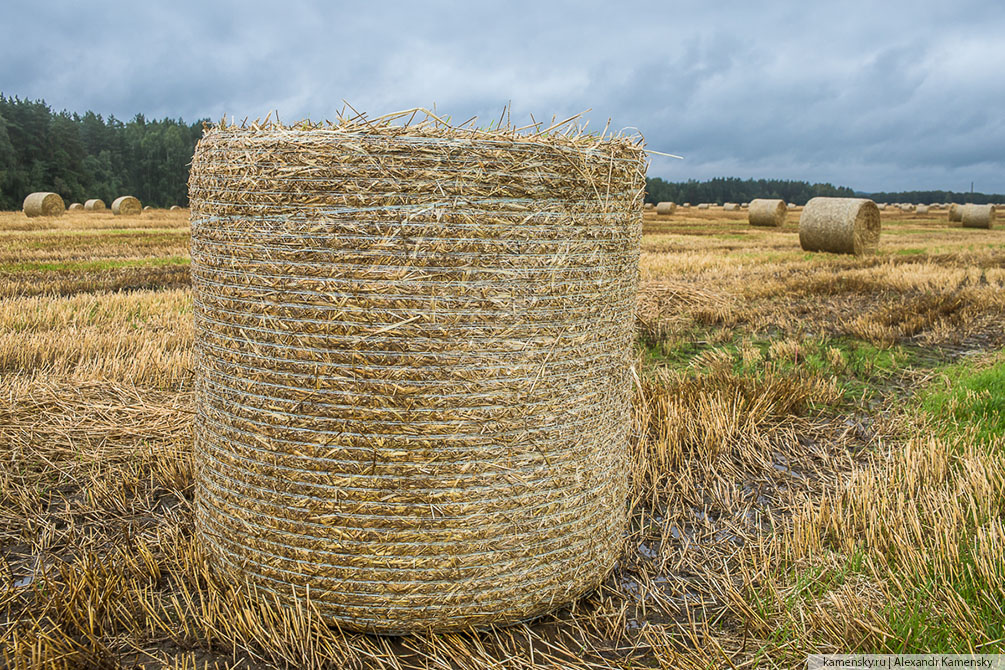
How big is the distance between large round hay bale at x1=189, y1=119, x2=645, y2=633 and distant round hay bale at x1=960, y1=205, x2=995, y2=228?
3562cm

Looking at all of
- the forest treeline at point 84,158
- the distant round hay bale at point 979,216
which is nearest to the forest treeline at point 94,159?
the forest treeline at point 84,158

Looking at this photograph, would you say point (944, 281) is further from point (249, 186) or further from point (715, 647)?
point (249, 186)

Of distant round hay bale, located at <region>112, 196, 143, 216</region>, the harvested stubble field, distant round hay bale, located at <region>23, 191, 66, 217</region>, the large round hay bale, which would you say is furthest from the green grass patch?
distant round hay bale, located at <region>112, 196, 143, 216</region>

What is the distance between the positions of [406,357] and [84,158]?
238ft

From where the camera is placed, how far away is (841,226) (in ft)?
58.4

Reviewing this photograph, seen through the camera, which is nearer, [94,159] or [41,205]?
[41,205]

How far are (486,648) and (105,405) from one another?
3657 mm

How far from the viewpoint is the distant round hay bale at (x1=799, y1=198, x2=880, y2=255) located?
1773cm

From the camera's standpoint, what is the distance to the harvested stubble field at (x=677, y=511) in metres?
2.67

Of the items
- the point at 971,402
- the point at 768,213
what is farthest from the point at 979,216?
the point at 971,402

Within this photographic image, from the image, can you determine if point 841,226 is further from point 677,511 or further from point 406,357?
point 406,357

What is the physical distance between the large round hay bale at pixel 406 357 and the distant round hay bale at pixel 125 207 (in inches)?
1440

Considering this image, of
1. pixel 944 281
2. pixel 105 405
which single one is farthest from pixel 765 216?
pixel 105 405

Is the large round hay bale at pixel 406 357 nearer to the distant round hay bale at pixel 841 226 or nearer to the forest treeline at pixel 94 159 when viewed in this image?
the distant round hay bale at pixel 841 226
